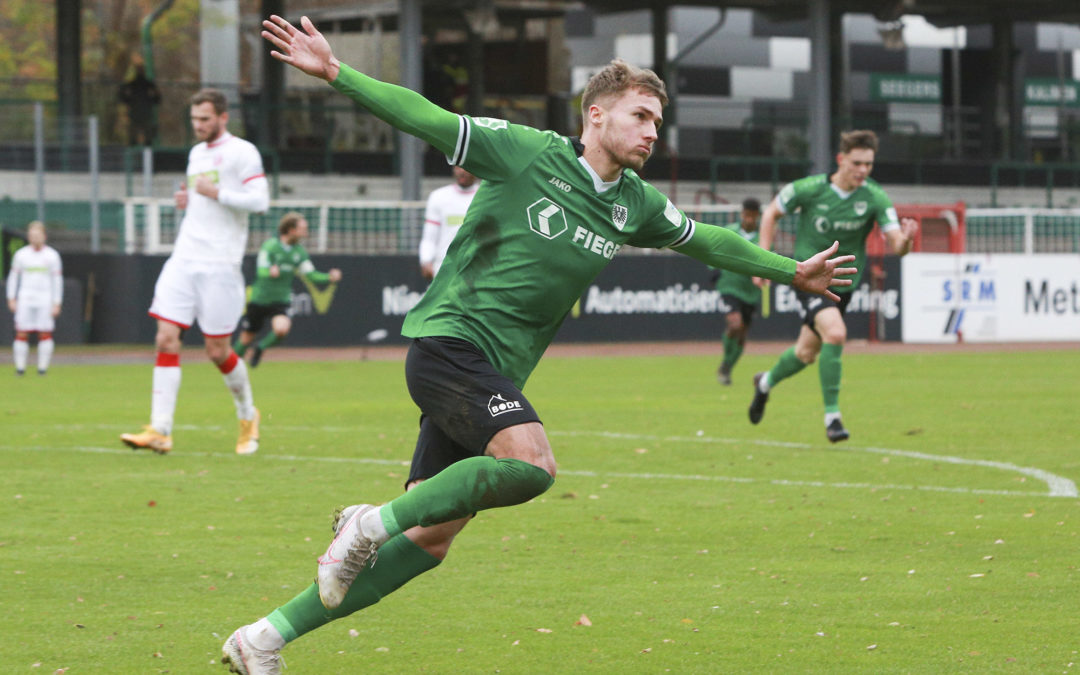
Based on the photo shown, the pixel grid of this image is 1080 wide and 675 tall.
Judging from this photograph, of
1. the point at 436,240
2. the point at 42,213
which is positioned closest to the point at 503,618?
the point at 436,240

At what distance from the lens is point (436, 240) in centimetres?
1611

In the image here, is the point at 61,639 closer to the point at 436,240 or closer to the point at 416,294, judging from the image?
the point at 436,240

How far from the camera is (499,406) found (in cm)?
478

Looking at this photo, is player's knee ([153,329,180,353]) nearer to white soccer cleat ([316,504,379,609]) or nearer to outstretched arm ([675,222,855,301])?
outstretched arm ([675,222,855,301])

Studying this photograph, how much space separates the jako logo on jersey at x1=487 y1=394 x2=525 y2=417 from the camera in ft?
15.7

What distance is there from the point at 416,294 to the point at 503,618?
2046 cm

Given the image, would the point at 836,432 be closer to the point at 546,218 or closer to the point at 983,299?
the point at 546,218

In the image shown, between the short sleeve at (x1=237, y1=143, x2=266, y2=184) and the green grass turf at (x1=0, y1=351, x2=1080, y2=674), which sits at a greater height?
the short sleeve at (x1=237, y1=143, x2=266, y2=184)

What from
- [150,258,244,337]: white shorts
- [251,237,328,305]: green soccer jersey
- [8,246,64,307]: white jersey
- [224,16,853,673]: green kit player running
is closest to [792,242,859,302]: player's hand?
[224,16,853,673]: green kit player running

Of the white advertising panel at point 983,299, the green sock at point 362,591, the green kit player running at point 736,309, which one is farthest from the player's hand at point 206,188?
the white advertising panel at point 983,299

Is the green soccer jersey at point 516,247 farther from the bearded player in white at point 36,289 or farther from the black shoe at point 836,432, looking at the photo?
the bearded player in white at point 36,289

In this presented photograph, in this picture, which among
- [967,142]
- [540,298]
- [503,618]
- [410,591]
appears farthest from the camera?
[967,142]

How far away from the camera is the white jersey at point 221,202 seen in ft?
34.2

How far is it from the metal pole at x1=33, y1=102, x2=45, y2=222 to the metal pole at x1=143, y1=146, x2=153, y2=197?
71.6 inches
